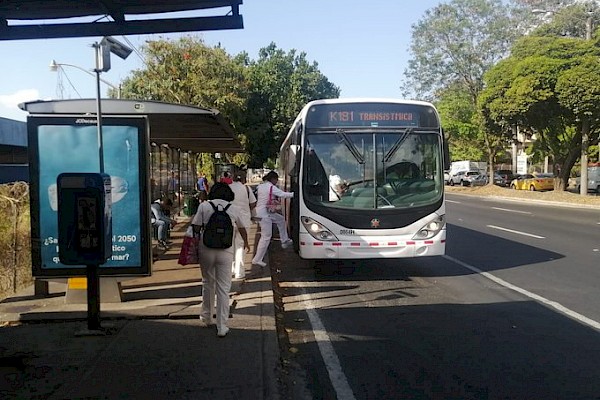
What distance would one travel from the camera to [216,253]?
6.70 meters

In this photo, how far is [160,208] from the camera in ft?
44.9

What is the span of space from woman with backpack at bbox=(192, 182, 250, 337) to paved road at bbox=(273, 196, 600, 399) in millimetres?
820

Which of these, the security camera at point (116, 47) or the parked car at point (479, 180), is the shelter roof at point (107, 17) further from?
the parked car at point (479, 180)

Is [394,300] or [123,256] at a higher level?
[123,256]

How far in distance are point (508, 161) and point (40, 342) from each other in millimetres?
78354

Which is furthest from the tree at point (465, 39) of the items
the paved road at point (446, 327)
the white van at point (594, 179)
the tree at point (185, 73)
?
the paved road at point (446, 327)

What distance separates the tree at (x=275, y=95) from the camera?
37.7 metres

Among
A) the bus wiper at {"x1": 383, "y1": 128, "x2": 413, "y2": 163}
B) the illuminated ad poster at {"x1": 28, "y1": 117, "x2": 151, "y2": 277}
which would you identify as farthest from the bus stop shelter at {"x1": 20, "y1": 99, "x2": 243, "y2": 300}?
the bus wiper at {"x1": 383, "y1": 128, "x2": 413, "y2": 163}

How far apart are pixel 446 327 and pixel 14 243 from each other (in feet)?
24.6

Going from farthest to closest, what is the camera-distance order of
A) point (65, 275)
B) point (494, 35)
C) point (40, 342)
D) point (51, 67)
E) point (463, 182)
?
point (463, 182)
point (494, 35)
point (51, 67)
point (65, 275)
point (40, 342)

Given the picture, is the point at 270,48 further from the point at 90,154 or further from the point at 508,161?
the point at 508,161

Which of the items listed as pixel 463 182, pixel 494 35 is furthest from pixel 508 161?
pixel 494 35

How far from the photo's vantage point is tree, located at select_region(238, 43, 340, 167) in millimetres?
37719

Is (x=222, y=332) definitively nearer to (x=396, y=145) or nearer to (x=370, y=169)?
(x=370, y=169)
